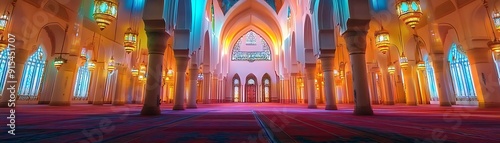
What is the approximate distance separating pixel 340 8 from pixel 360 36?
956 millimetres

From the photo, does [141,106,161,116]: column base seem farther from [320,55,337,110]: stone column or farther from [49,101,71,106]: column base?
[49,101,71,106]: column base

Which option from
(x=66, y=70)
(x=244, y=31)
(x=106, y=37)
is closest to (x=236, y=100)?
(x=244, y=31)

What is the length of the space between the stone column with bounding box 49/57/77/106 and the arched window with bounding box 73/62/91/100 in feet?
22.5

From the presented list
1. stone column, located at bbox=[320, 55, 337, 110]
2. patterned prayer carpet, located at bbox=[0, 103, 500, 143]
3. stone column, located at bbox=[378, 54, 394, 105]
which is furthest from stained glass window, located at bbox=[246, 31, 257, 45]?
patterned prayer carpet, located at bbox=[0, 103, 500, 143]

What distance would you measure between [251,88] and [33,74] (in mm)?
22274

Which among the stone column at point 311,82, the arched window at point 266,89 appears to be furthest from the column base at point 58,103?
the arched window at point 266,89

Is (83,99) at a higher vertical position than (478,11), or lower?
lower

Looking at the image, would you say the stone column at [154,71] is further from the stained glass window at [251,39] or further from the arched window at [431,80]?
the stained glass window at [251,39]

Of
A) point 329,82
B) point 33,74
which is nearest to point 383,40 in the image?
point 329,82

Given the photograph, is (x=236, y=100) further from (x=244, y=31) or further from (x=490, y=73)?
(x=490, y=73)

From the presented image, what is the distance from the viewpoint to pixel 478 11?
938cm

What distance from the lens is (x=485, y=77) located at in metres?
9.36

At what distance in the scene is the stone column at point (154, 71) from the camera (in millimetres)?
5219

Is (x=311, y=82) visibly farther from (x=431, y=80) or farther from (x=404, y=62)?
(x=431, y=80)
